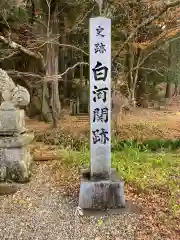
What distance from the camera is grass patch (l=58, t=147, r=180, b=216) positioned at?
14.1 feet

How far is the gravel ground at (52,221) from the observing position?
125 inches

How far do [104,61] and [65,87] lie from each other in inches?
496

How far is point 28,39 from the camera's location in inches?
457

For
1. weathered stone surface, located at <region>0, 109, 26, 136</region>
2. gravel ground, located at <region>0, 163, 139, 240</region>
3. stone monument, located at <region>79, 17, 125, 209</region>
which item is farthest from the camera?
weathered stone surface, located at <region>0, 109, 26, 136</region>

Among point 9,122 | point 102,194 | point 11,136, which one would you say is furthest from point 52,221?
point 9,122

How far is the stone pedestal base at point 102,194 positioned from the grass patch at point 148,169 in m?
0.64

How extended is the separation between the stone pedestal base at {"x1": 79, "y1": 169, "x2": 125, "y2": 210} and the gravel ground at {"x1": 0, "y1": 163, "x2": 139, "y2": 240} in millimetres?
182

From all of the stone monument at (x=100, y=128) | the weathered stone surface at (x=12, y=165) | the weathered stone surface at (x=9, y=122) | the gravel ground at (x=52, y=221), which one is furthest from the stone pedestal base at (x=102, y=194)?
the weathered stone surface at (x=9, y=122)

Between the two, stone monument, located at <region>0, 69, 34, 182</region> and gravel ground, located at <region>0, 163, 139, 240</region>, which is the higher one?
stone monument, located at <region>0, 69, 34, 182</region>

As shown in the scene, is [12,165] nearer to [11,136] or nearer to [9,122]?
[11,136]

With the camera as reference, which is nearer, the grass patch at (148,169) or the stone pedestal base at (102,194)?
the stone pedestal base at (102,194)

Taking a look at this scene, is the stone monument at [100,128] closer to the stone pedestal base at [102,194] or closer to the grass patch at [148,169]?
the stone pedestal base at [102,194]

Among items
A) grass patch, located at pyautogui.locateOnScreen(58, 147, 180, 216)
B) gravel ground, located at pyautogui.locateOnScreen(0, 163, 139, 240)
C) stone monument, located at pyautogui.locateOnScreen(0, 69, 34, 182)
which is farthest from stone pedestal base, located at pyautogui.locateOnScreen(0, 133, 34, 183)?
grass patch, located at pyautogui.locateOnScreen(58, 147, 180, 216)

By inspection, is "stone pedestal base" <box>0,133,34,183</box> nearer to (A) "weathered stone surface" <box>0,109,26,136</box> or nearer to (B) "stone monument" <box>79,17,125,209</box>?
(A) "weathered stone surface" <box>0,109,26,136</box>
